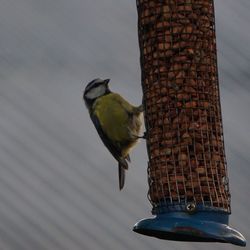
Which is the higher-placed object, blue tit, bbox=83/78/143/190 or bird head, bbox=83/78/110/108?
bird head, bbox=83/78/110/108

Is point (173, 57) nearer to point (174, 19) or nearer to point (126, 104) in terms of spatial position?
point (174, 19)

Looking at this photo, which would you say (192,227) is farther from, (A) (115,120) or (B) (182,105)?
(A) (115,120)

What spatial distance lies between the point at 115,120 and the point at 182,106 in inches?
59.6

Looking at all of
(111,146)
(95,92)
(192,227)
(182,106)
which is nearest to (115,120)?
(111,146)

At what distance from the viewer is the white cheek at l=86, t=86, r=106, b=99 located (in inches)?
262

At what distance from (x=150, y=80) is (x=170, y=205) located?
30.6 inches

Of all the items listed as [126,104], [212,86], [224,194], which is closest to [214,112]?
[212,86]

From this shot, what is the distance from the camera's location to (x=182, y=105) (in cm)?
503

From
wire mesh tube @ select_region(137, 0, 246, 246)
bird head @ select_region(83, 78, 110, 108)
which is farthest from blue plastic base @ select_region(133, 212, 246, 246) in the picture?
bird head @ select_region(83, 78, 110, 108)

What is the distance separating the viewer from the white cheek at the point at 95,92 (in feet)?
21.8

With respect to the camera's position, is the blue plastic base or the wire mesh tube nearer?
the blue plastic base

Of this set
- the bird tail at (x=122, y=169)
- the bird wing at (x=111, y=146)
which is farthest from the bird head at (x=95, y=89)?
the bird tail at (x=122, y=169)

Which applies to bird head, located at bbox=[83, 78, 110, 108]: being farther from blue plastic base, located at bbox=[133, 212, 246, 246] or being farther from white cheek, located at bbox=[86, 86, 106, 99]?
blue plastic base, located at bbox=[133, 212, 246, 246]

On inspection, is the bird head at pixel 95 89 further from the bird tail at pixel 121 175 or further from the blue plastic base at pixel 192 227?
the blue plastic base at pixel 192 227
